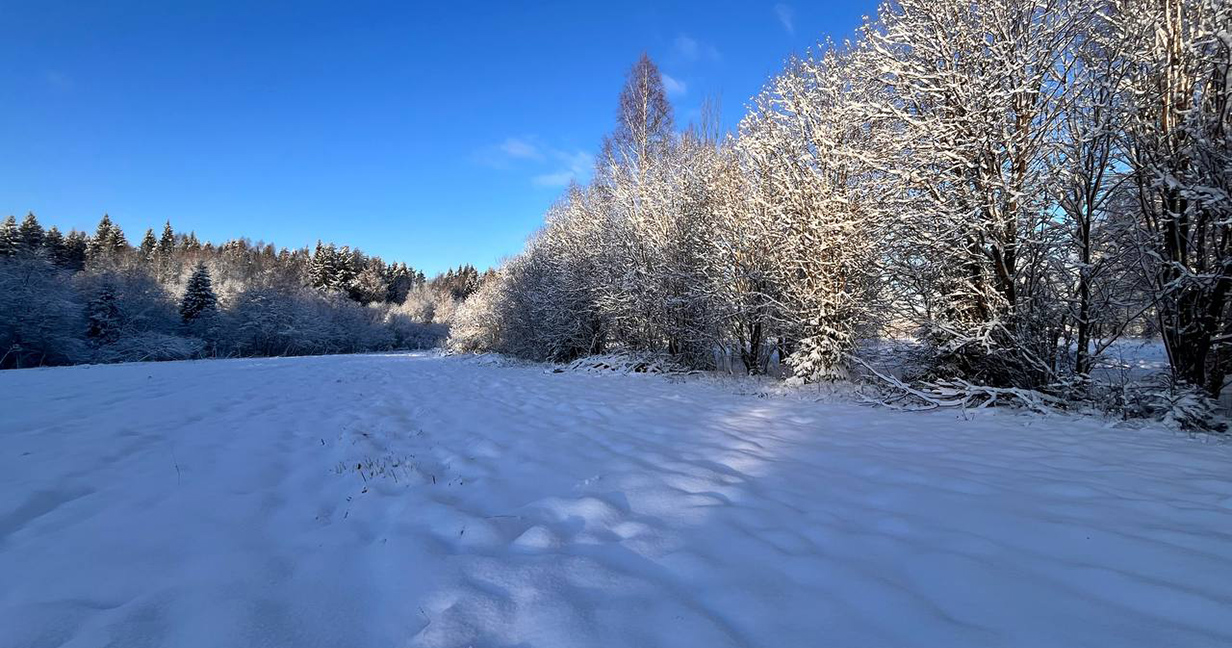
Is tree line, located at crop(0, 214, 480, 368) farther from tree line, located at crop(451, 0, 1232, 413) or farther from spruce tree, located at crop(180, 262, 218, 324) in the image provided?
tree line, located at crop(451, 0, 1232, 413)

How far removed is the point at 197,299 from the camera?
34.7 meters

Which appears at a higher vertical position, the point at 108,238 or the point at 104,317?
the point at 108,238

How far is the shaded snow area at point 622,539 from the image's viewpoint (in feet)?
5.50

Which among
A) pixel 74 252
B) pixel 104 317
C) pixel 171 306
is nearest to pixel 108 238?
pixel 74 252

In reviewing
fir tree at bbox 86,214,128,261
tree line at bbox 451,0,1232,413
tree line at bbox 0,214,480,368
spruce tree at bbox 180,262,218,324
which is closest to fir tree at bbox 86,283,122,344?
tree line at bbox 0,214,480,368

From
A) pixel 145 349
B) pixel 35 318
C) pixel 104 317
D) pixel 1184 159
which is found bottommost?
pixel 145 349

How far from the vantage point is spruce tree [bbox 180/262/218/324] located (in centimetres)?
3428

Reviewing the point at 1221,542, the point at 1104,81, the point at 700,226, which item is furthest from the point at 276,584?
the point at 700,226

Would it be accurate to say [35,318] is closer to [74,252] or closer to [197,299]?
[197,299]

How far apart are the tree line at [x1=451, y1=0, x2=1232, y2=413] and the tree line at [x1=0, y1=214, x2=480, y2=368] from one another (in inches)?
1357

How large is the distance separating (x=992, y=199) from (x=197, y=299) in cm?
4693

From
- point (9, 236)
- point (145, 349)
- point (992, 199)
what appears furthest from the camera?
point (9, 236)

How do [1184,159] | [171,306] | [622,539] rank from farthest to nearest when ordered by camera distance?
[171,306]
[1184,159]
[622,539]

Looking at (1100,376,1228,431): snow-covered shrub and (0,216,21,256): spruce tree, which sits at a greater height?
Result: (0,216,21,256): spruce tree
